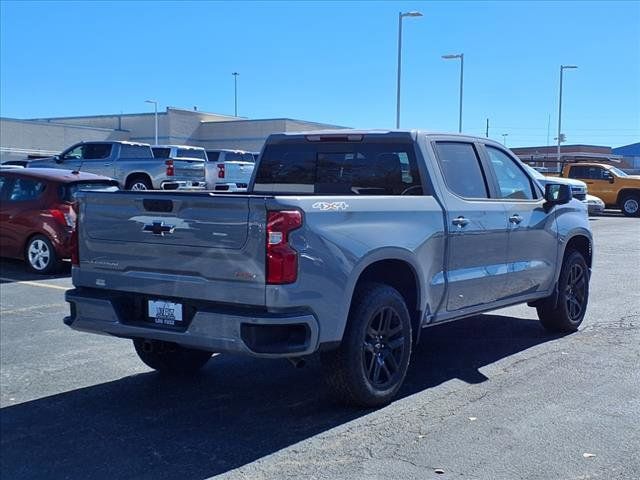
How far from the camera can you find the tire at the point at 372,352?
513 centimetres

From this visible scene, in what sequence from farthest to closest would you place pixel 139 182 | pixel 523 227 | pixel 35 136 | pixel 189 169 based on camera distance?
pixel 35 136 → pixel 189 169 → pixel 139 182 → pixel 523 227

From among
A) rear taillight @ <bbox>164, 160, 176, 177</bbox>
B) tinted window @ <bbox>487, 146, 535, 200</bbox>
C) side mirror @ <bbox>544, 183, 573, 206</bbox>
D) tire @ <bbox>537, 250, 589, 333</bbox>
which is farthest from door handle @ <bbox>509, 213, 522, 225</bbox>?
rear taillight @ <bbox>164, 160, 176, 177</bbox>

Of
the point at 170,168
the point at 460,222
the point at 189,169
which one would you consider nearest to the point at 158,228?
the point at 460,222

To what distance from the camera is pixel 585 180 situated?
95.6 ft

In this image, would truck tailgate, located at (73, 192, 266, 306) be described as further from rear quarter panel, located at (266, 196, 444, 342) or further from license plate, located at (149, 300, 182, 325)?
rear quarter panel, located at (266, 196, 444, 342)

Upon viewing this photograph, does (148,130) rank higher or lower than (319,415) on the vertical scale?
higher

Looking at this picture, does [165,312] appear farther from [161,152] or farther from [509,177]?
[161,152]

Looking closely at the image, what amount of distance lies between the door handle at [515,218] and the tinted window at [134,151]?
16.9m

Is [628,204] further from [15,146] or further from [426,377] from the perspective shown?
[15,146]

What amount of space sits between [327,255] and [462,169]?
2131mm

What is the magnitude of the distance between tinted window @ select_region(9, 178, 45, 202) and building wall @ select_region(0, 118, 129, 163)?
3441 cm

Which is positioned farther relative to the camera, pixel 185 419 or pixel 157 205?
pixel 185 419

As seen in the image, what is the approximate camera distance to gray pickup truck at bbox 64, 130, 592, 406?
470 centimetres

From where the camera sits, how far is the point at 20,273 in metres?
11.9
